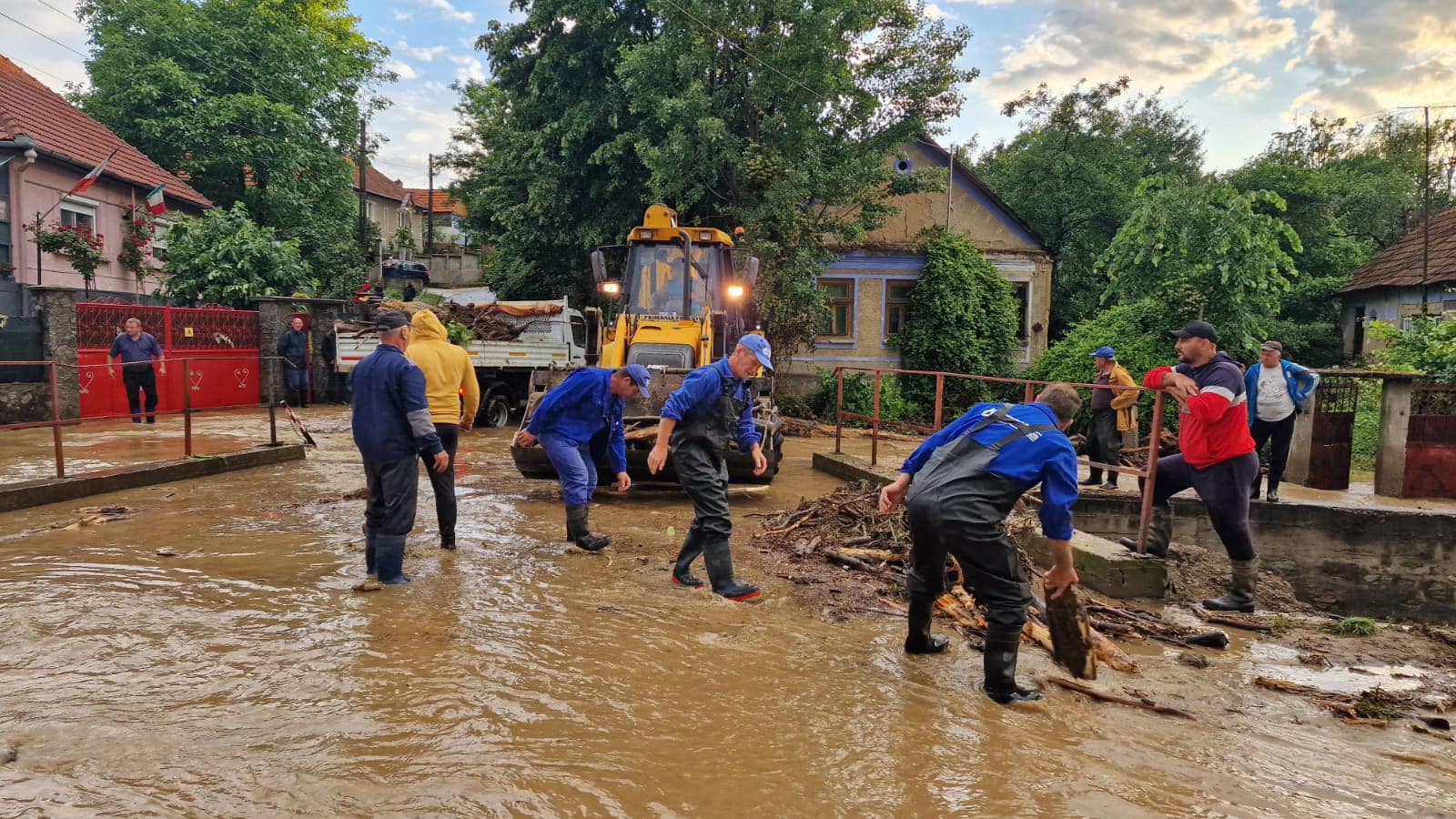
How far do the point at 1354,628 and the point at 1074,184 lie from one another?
19.3 meters

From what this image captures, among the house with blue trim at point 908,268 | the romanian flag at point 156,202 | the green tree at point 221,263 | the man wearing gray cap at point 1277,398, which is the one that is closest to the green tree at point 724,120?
the house with blue trim at point 908,268

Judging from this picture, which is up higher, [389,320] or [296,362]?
[389,320]

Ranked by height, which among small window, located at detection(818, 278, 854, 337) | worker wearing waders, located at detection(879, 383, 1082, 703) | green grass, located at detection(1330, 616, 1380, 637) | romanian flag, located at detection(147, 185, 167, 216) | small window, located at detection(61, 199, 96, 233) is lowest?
green grass, located at detection(1330, 616, 1380, 637)

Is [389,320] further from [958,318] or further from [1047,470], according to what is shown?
[958,318]

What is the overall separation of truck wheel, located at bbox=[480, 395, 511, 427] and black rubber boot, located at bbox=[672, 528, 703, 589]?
9944 mm

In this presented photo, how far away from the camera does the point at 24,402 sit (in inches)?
487

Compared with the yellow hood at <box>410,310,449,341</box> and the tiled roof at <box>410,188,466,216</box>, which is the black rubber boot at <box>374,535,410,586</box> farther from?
the tiled roof at <box>410,188,466,216</box>

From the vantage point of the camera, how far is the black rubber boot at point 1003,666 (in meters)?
3.77

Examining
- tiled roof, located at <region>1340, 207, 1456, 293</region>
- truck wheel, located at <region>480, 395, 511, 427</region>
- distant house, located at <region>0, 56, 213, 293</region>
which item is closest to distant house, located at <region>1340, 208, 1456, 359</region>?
tiled roof, located at <region>1340, 207, 1456, 293</region>

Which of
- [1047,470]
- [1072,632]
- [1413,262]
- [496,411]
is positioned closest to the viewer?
[1047,470]

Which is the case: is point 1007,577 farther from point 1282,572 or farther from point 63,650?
point 1282,572

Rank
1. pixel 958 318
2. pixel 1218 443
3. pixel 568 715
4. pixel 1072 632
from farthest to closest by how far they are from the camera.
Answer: pixel 958 318
pixel 1218 443
pixel 1072 632
pixel 568 715

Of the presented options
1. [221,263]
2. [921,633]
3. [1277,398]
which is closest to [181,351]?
[221,263]

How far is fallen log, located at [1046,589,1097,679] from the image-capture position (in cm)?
396
